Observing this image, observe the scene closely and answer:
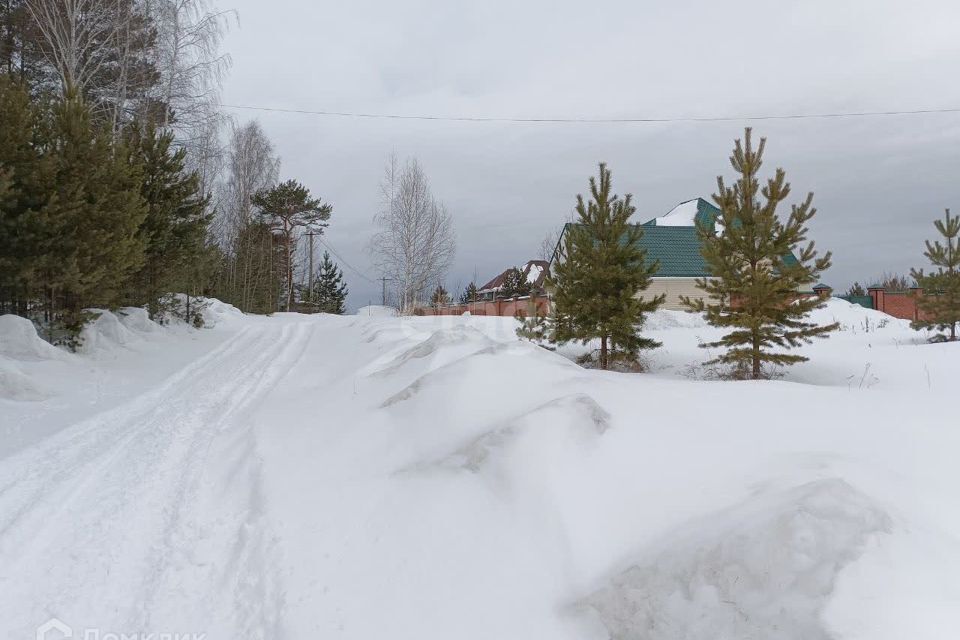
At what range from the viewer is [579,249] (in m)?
10.6

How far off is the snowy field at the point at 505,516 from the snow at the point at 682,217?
87.5 ft

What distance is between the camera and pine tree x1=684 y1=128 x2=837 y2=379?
9.26m

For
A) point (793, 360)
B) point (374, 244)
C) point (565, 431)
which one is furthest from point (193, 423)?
point (374, 244)

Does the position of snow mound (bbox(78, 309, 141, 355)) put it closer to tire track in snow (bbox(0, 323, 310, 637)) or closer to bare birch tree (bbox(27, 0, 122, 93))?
tire track in snow (bbox(0, 323, 310, 637))

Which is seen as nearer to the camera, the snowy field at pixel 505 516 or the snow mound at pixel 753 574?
the snow mound at pixel 753 574

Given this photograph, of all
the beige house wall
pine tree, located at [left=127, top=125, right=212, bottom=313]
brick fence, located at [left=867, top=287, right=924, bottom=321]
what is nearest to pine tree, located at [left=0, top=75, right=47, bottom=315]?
pine tree, located at [left=127, top=125, right=212, bottom=313]

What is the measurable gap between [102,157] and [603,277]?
31.6 ft

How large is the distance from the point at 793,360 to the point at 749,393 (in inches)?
204

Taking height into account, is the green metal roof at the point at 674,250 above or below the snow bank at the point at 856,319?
above

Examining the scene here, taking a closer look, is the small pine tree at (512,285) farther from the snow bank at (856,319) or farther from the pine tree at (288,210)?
the snow bank at (856,319)

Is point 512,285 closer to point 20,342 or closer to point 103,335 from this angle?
point 103,335

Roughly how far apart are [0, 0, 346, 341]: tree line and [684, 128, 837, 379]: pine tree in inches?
423

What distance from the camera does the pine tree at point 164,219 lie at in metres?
14.1

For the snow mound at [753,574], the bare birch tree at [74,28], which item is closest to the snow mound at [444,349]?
the snow mound at [753,574]
